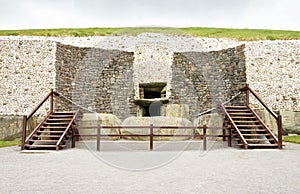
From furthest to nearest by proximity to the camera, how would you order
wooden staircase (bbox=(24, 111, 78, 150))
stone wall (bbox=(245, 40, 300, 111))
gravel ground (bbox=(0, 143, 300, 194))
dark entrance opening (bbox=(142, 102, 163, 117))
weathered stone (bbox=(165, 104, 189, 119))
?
dark entrance opening (bbox=(142, 102, 163, 117)), weathered stone (bbox=(165, 104, 189, 119)), stone wall (bbox=(245, 40, 300, 111)), wooden staircase (bbox=(24, 111, 78, 150)), gravel ground (bbox=(0, 143, 300, 194))

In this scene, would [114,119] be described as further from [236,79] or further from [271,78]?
[271,78]

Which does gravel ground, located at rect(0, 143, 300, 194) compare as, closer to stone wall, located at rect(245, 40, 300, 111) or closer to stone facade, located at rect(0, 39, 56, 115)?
stone wall, located at rect(245, 40, 300, 111)

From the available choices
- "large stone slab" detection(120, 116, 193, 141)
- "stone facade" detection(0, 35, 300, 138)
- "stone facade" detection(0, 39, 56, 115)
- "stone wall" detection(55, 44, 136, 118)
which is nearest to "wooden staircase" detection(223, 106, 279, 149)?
"large stone slab" detection(120, 116, 193, 141)

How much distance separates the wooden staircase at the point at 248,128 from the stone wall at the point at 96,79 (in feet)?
22.8

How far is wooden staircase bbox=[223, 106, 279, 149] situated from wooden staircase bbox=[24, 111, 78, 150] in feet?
17.3

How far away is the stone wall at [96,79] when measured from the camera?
53.1 ft

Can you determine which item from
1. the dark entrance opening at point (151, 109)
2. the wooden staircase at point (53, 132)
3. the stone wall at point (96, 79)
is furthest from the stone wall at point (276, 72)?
the wooden staircase at point (53, 132)

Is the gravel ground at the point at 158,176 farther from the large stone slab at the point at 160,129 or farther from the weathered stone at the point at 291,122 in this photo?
the weathered stone at the point at 291,122

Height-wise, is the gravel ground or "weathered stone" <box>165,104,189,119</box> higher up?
"weathered stone" <box>165,104,189,119</box>

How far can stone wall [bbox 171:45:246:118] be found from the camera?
15.9m

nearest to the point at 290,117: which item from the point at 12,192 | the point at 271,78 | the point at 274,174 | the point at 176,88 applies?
the point at 271,78

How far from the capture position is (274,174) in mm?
5184

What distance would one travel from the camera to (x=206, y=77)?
55.7 feet

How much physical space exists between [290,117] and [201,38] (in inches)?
284
